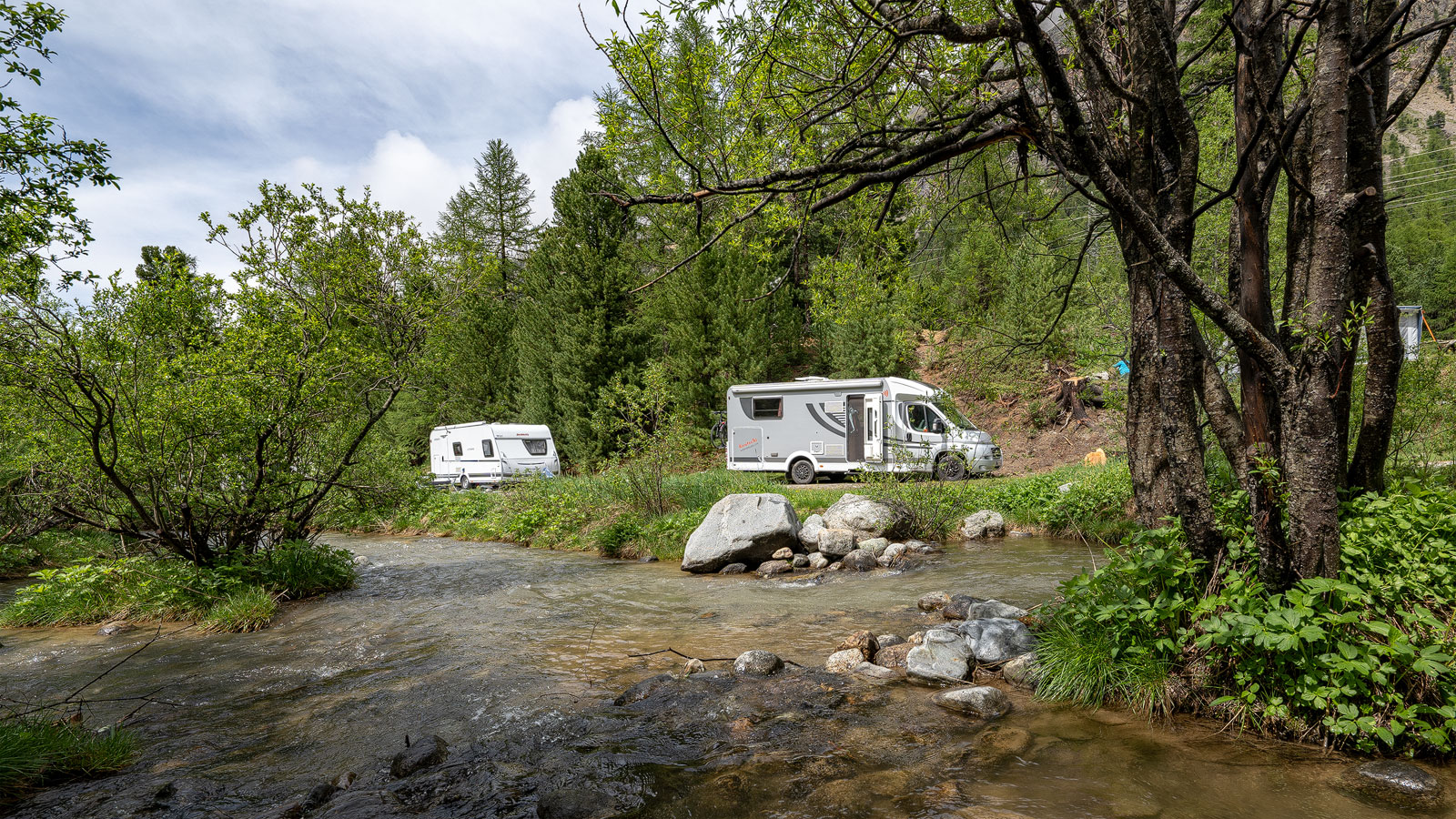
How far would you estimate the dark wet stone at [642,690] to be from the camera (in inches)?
211

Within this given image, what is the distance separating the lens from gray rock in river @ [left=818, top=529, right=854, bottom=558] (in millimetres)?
11273

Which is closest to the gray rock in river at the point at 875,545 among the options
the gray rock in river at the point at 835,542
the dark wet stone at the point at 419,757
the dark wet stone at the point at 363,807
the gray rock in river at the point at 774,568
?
the gray rock in river at the point at 835,542

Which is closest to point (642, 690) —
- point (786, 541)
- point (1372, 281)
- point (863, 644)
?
point (863, 644)

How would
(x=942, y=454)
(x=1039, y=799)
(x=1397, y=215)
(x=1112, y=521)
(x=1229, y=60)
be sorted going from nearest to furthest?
(x=1039, y=799) → (x=1229, y=60) → (x=1112, y=521) → (x=942, y=454) → (x=1397, y=215)

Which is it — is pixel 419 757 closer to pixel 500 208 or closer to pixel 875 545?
pixel 875 545

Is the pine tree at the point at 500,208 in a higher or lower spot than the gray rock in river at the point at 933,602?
higher

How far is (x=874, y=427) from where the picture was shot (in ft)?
62.7

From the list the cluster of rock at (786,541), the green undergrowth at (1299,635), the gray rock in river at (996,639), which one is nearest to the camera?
the green undergrowth at (1299,635)

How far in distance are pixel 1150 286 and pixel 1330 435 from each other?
4.69 feet

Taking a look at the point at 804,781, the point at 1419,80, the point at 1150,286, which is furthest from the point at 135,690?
the point at 1419,80

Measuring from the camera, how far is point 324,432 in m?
10.3

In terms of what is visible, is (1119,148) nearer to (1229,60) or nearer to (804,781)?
(804,781)

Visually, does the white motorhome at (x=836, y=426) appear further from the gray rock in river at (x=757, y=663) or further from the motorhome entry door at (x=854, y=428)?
the gray rock in river at (x=757, y=663)

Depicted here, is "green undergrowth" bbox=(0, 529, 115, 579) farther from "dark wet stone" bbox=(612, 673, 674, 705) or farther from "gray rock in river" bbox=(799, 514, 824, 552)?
"gray rock in river" bbox=(799, 514, 824, 552)
